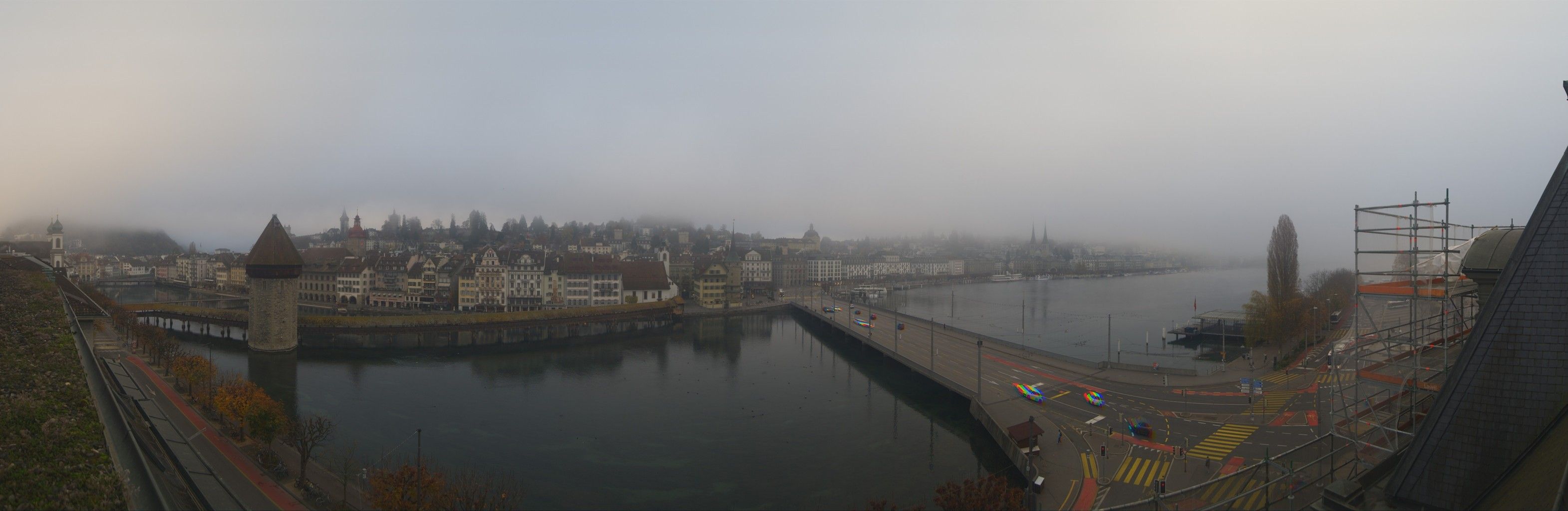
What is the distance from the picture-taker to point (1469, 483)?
529 centimetres

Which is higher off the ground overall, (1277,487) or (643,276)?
(643,276)

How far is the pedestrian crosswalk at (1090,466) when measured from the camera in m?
11.5

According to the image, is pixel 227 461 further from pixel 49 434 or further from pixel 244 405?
pixel 49 434

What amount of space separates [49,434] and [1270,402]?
21.8 meters

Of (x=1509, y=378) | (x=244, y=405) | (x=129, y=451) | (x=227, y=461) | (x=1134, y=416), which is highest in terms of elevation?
(x=1509, y=378)

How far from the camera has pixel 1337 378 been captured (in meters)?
7.95

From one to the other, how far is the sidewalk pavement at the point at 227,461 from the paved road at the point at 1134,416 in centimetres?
1251

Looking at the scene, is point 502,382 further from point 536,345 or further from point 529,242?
point 529,242

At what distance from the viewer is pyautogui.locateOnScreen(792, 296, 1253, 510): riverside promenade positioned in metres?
11.5

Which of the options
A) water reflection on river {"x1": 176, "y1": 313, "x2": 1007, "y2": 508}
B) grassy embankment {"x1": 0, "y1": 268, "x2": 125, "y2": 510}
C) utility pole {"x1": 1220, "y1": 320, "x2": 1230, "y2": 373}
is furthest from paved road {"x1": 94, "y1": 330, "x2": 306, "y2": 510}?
utility pole {"x1": 1220, "y1": 320, "x2": 1230, "y2": 373}

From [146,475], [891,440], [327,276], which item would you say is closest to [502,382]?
[891,440]

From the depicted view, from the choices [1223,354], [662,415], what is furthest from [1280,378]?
[662,415]

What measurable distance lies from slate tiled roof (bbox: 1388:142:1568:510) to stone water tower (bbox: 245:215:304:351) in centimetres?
3546

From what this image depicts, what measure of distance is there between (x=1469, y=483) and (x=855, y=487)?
369 inches
